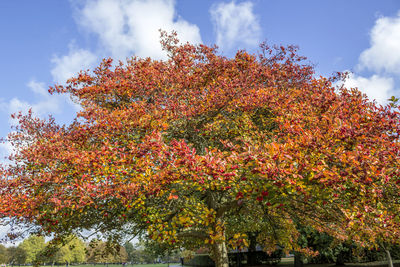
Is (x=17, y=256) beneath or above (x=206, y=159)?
beneath

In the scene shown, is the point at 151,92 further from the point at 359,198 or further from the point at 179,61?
the point at 359,198

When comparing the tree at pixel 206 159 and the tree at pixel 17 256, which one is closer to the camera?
the tree at pixel 206 159

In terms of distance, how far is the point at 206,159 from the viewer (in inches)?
242

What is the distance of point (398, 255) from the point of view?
21234 millimetres

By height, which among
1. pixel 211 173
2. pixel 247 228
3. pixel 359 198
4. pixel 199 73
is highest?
pixel 199 73

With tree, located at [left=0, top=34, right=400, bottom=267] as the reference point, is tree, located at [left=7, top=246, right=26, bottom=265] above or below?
below

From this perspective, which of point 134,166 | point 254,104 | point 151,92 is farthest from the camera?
point 151,92

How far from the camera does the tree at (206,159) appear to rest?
6.14 m

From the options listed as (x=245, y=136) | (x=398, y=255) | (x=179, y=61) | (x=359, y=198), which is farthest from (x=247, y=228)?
(x=398, y=255)

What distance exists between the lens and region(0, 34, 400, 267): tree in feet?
20.1

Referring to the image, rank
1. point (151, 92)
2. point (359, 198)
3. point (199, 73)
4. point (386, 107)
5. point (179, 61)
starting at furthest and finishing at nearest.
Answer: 1. point (179, 61)
2. point (199, 73)
3. point (151, 92)
4. point (386, 107)
5. point (359, 198)

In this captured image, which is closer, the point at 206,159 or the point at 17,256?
the point at 206,159

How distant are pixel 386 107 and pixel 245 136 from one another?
435 cm

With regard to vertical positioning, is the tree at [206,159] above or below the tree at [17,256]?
above
